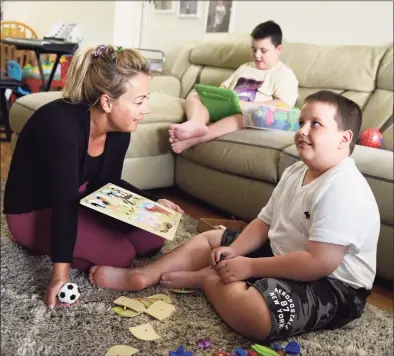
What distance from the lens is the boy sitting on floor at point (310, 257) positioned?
41.2 inches

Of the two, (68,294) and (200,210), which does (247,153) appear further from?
(68,294)

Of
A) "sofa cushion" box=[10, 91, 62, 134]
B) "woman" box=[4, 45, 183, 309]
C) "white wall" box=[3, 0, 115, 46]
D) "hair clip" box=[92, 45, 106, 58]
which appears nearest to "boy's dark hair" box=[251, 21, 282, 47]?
"sofa cushion" box=[10, 91, 62, 134]

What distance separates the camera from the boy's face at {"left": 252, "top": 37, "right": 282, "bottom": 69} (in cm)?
224

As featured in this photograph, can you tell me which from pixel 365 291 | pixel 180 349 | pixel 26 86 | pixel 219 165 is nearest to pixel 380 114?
pixel 219 165

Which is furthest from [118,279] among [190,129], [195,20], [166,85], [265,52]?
[195,20]

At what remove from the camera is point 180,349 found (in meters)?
0.98

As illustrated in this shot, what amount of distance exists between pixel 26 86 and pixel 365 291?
281 cm

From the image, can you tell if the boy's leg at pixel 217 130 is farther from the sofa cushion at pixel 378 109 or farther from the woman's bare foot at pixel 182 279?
the woman's bare foot at pixel 182 279

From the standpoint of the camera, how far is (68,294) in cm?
110

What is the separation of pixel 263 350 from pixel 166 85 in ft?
7.01

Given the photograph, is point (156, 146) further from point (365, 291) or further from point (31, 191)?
point (365, 291)

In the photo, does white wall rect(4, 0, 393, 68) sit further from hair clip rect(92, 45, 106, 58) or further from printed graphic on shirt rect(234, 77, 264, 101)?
hair clip rect(92, 45, 106, 58)

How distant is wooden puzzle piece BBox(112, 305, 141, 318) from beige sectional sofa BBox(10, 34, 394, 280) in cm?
79

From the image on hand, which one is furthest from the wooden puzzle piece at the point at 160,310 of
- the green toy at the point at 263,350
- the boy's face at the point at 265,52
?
the boy's face at the point at 265,52
